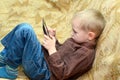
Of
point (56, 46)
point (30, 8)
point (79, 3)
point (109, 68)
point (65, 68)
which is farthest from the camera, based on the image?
point (30, 8)

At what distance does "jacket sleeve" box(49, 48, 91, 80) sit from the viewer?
1651mm

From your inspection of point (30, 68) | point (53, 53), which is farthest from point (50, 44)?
point (30, 68)

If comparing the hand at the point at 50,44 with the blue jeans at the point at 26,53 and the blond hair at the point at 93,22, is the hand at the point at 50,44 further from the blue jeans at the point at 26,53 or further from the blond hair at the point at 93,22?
the blond hair at the point at 93,22

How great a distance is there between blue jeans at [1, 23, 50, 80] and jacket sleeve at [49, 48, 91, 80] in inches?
2.9

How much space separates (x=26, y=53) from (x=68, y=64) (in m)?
0.24

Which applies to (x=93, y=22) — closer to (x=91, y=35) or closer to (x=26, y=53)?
(x=91, y=35)

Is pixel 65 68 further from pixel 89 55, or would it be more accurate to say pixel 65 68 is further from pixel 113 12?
pixel 113 12

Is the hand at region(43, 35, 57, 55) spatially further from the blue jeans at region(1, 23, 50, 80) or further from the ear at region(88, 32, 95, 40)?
the ear at region(88, 32, 95, 40)

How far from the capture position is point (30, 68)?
1696 mm

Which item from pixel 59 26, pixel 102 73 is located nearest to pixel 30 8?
pixel 59 26

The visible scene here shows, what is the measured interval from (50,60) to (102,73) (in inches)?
11.5

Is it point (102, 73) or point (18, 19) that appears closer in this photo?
point (102, 73)

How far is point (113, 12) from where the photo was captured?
1.74 metres

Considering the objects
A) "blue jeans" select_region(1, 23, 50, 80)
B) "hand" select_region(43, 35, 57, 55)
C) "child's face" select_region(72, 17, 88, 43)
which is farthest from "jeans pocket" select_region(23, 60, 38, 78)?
"child's face" select_region(72, 17, 88, 43)
